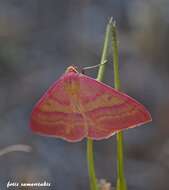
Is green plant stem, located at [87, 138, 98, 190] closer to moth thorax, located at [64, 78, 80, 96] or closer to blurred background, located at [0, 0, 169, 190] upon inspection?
moth thorax, located at [64, 78, 80, 96]

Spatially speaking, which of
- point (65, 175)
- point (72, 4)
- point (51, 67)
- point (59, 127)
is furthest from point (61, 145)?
point (59, 127)

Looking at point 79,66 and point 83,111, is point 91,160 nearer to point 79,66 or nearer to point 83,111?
point 83,111

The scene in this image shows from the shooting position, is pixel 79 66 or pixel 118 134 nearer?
pixel 118 134

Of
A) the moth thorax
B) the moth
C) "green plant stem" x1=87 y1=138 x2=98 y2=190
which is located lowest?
"green plant stem" x1=87 y1=138 x2=98 y2=190

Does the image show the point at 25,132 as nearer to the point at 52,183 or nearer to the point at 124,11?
the point at 52,183

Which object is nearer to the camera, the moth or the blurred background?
the moth

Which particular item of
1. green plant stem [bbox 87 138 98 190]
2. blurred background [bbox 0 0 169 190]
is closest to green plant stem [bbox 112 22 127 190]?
green plant stem [bbox 87 138 98 190]

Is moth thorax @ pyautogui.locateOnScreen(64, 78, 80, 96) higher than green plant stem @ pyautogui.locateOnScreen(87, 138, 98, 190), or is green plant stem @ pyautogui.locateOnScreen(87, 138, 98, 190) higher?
moth thorax @ pyautogui.locateOnScreen(64, 78, 80, 96)

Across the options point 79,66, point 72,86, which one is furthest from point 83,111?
point 79,66

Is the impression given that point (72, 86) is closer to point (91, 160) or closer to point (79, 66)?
point (91, 160)
